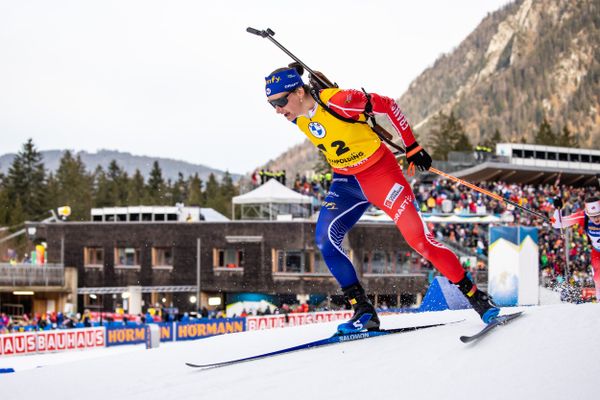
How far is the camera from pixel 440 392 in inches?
143

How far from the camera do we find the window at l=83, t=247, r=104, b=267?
148 ft

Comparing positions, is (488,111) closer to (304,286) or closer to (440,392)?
(304,286)

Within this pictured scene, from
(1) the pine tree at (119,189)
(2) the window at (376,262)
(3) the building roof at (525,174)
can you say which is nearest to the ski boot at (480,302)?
(2) the window at (376,262)

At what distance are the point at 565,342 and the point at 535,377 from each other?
0.50 meters

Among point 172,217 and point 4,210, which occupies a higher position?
point 4,210

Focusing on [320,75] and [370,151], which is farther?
[320,75]

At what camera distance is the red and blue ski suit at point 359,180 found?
213 inches

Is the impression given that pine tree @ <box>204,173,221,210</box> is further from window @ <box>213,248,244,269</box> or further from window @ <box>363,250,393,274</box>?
window @ <box>363,250,393,274</box>

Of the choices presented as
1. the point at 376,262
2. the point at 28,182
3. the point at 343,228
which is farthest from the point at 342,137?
the point at 28,182

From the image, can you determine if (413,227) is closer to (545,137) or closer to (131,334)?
(131,334)

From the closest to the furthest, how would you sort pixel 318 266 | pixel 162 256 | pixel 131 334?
pixel 131 334, pixel 318 266, pixel 162 256

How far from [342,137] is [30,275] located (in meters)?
37.3

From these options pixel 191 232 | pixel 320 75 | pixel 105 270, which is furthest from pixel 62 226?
pixel 320 75

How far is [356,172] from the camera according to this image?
571 cm
